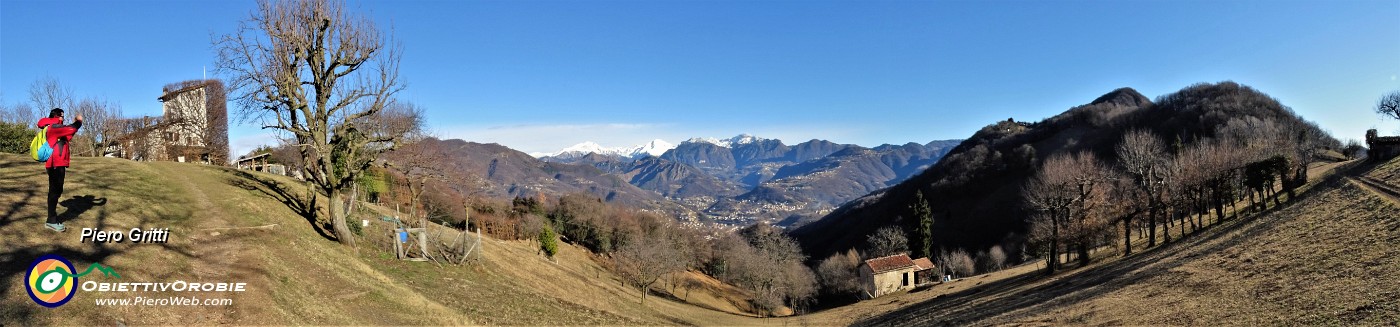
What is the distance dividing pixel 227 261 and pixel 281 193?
14.0 meters

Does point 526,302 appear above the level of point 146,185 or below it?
below

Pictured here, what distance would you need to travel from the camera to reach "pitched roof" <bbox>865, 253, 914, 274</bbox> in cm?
8594

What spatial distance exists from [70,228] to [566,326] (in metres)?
15.7

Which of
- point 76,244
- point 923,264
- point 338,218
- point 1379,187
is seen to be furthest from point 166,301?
point 923,264

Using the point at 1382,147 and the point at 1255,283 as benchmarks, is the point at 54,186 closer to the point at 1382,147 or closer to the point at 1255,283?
the point at 1255,283

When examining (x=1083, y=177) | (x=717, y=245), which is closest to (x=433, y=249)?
(x=1083, y=177)

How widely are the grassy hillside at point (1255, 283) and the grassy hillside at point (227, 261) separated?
885 inches

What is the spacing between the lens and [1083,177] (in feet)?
183

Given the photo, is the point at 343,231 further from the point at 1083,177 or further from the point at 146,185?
the point at 1083,177

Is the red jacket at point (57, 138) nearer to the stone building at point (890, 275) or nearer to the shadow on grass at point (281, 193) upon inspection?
the shadow on grass at point (281, 193)

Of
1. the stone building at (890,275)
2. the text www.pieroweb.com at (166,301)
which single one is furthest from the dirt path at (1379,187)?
the text www.pieroweb.com at (166,301)

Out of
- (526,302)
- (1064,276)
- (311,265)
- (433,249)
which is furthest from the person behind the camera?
(1064,276)

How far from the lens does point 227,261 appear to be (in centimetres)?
1845

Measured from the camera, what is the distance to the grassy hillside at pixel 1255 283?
1984 centimetres
